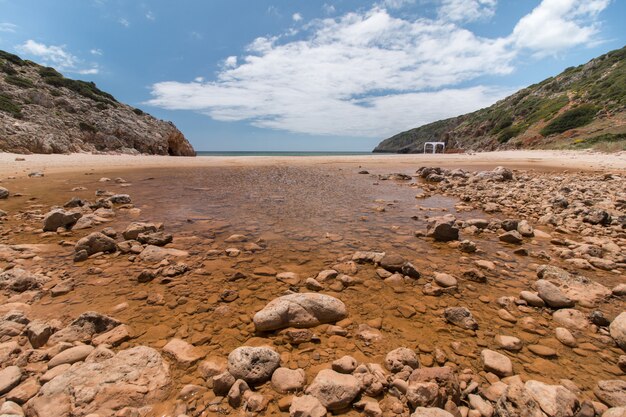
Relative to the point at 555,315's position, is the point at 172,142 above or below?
above

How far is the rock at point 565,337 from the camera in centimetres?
312

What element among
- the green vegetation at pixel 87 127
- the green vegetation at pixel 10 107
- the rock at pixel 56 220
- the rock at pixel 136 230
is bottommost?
the rock at pixel 136 230

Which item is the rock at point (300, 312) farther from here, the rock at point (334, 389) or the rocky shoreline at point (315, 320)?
the rock at point (334, 389)

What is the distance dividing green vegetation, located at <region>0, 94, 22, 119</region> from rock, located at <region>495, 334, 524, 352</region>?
46487 millimetres

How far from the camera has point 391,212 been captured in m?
9.30

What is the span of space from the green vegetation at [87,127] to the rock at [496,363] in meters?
49.4

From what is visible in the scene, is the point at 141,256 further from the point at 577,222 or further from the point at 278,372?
the point at 577,222

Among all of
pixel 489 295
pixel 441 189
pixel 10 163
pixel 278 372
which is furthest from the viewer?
pixel 10 163

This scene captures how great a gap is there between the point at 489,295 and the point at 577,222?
5.45 m

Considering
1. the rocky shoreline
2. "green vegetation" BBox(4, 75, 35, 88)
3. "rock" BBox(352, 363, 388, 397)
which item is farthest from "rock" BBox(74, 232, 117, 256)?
"green vegetation" BBox(4, 75, 35, 88)

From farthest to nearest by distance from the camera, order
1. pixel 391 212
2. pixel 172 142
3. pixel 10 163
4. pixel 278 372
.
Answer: pixel 172 142
pixel 10 163
pixel 391 212
pixel 278 372

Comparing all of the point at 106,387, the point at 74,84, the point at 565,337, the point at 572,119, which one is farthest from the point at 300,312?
the point at 572,119

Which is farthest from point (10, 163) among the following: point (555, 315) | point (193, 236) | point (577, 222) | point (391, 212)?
point (577, 222)

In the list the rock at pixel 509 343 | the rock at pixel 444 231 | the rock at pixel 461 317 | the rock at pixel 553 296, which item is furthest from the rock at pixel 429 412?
the rock at pixel 444 231
